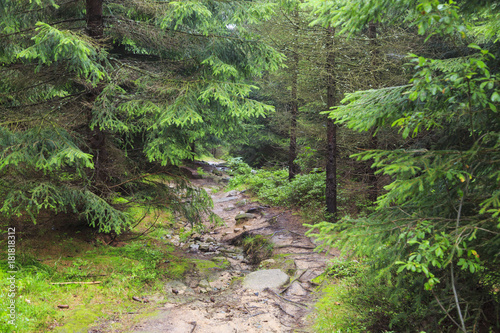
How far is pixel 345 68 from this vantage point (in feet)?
32.7

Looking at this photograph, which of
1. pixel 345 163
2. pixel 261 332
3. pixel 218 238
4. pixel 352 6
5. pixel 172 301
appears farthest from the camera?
pixel 345 163

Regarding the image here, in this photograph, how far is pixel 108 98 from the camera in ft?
23.0

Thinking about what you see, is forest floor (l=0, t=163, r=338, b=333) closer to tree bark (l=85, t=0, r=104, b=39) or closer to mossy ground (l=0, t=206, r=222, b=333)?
mossy ground (l=0, t=206, r=222, b=333)

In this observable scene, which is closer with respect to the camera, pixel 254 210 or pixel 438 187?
pixel 438 187

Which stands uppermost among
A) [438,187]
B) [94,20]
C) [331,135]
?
[94,20]

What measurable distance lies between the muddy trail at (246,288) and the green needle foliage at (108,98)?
81.7 inches

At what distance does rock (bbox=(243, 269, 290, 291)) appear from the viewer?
6.85m

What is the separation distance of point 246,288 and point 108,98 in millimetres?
5478

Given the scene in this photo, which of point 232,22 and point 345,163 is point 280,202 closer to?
point 345,163

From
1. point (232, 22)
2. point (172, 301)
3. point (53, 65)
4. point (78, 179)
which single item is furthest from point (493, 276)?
point (53, 65)

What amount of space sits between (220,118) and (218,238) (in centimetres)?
629

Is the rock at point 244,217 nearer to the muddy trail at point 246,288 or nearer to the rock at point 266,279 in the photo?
the muddy trail at point 246,288

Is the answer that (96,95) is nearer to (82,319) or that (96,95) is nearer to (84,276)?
(84,276)

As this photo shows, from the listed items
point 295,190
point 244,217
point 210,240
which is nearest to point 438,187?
point 210,240
